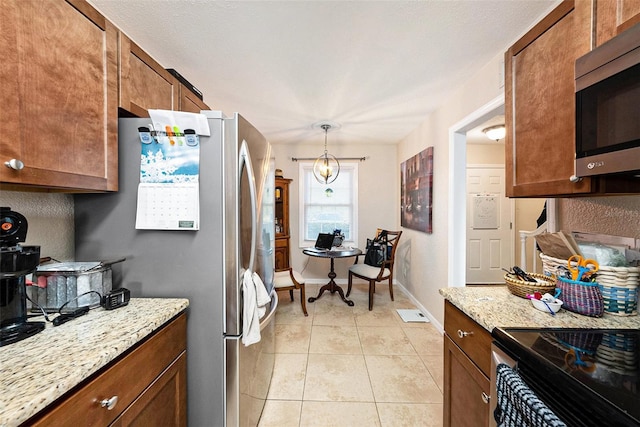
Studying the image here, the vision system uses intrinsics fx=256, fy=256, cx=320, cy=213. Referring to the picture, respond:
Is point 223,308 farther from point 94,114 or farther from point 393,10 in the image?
point 393,10

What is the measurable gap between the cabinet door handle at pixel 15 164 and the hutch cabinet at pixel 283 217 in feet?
10.2

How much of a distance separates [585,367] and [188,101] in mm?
2419

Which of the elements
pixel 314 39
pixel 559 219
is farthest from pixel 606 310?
pixel 314 39

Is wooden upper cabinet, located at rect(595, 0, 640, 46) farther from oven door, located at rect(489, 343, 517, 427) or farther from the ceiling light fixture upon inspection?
the ceiling light fixture

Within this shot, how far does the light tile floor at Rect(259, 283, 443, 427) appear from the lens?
5.45 feet

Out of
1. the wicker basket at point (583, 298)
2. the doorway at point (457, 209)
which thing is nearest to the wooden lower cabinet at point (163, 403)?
the wicker basket at point (583, 298)

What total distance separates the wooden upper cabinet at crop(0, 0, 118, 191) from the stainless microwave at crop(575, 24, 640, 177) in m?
1.86

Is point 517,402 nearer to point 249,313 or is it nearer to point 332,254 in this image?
point 249,313

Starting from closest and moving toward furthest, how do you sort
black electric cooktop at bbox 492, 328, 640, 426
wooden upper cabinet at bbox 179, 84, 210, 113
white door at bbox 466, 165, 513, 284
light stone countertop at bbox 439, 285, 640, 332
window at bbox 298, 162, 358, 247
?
1. black electric cooktop at bbox 492, 328, 640, 426
2. light stone countertop at bbox 439, 285, 640, 332
3. wooden upper cabinet at bbox 179, 84, 210, 113
4. white door at bbox 466, 165, 513, 284
5. window at bbox 298, 162, 358, 247

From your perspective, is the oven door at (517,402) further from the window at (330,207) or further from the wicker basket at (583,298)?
the window at (330,207)

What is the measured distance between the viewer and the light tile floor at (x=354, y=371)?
1662mm

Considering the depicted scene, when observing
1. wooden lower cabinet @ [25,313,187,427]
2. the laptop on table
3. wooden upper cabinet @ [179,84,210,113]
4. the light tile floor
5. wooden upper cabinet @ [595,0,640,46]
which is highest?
wooden upper cabinet @ [179,84,210,113]

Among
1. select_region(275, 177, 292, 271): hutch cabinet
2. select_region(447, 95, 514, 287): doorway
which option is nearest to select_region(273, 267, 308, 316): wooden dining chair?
select_region(275, 177, 292, 271): hutch cabinet

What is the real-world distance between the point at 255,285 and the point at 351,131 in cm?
288
